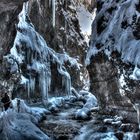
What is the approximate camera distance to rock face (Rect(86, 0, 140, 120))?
11617 mm

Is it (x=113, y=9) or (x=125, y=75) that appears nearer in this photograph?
(x=125, y=75)

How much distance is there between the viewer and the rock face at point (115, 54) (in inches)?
457

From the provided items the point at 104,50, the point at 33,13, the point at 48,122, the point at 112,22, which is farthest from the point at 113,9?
the point at 33,13

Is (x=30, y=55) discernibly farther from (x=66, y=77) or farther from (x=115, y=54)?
(x=115, y=54)

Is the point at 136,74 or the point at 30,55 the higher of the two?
the point at 30,55

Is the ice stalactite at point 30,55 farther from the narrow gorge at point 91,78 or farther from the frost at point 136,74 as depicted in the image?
the frost at point 136,74

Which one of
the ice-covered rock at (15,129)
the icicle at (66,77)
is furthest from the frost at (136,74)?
the icicle at (66,77)

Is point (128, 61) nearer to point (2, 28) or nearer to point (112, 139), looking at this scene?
point (112, 139)

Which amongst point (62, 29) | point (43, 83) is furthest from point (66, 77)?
point (62, 29)

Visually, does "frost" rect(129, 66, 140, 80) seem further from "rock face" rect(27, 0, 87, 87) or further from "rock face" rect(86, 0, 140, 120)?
"rock face" rect(27, 0, 87, 87)

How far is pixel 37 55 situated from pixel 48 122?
7.43m

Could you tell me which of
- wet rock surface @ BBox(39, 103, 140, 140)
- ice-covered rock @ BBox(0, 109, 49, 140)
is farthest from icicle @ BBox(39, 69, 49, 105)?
ice-covered rock @ BBox(0, 109, 49, 140)

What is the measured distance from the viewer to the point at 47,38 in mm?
33156

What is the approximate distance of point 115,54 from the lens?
1272 centimetres
